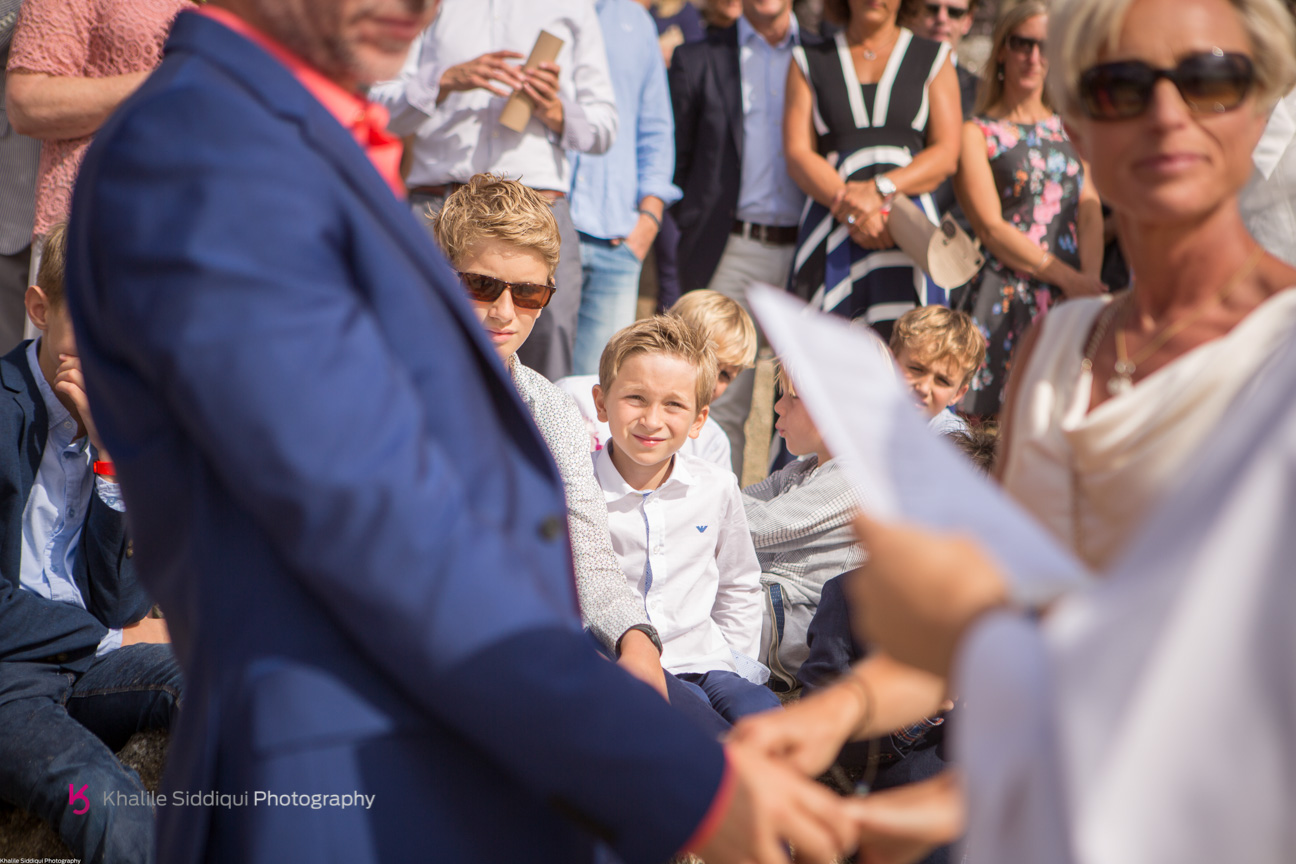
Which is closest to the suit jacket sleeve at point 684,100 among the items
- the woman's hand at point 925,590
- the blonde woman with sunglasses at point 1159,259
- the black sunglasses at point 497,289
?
the black sunglasses at point 497,289

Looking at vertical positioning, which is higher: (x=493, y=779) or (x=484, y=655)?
(x=484, y=655)

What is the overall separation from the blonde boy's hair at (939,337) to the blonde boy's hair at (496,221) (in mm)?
1745

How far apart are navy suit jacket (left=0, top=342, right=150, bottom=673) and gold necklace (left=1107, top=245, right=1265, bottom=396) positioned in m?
2.64

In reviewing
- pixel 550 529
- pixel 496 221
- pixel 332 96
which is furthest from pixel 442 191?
pixel 550 529

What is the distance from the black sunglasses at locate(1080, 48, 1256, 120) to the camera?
1330 mm

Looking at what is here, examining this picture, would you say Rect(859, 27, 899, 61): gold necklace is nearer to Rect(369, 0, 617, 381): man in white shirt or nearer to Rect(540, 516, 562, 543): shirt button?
Rect(369, 0, 617, 381): man in white shirt

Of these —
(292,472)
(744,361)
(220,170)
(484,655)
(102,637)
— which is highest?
(220,170)

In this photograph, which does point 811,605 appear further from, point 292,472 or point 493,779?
point 292,472

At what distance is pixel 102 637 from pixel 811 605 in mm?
2151

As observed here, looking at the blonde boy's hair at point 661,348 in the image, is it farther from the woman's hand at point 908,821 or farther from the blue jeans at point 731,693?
the woman's hand at point 908,821

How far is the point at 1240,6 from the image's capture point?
1344mm

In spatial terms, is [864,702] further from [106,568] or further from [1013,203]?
[1013,203]

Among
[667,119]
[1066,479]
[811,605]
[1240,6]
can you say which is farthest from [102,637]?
[667,119]

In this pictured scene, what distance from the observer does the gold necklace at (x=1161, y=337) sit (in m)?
1.40
